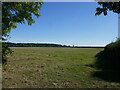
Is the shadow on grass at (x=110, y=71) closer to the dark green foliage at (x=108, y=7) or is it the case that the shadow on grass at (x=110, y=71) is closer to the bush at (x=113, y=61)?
the bush at (x=113, y=61)

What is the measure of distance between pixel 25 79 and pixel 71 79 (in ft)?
7.00

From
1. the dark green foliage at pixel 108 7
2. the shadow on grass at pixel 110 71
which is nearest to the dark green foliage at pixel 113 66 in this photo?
the shadow on grass at pixel 110 71

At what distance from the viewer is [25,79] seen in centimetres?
1092

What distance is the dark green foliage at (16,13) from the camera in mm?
10141

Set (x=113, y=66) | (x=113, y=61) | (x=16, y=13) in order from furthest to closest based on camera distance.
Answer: (x=113, y=61)
(x=113, y=66)
(x=16, y=13)

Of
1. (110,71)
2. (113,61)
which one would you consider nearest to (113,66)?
(113,61)

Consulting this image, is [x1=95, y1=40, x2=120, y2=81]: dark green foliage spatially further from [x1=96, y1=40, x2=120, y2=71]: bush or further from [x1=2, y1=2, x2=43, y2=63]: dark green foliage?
[x1=2, y1=2, x2=43, y2=63]: dark green foliage

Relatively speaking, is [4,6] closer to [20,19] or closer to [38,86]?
[20,19]

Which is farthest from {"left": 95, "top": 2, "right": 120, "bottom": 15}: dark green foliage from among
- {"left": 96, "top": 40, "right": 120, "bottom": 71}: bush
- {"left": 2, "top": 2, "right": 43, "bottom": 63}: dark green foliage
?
{"left": 96, "top": 40, "right": 120, "bottom": 71}: bush

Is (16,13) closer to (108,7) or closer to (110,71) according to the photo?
(108,7)

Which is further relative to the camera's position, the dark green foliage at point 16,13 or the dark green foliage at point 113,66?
the dark green foliage at point 113,66

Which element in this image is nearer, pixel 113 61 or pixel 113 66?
pixel 113 66

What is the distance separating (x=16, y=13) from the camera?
10648 mm

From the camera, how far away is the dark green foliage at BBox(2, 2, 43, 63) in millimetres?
10141
